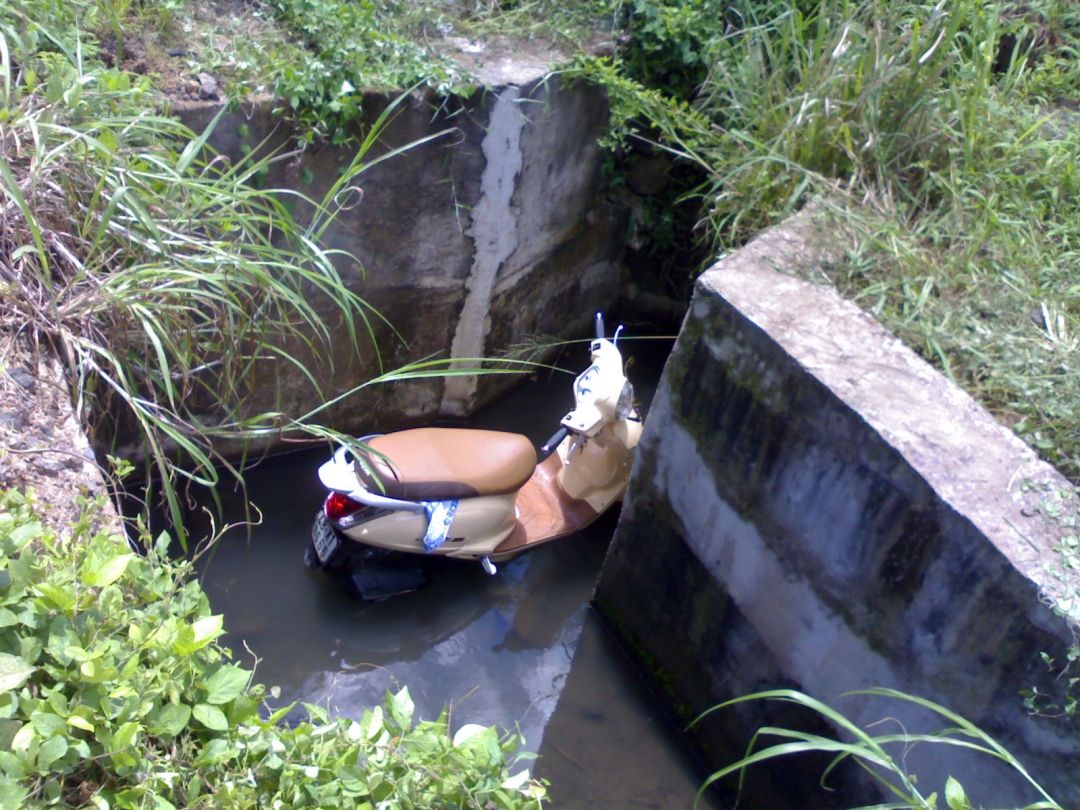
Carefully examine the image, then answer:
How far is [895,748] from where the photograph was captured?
2.20 m

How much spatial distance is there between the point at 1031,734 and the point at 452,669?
188 centimetres

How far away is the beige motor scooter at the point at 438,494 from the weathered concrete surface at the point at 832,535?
39 centimetres

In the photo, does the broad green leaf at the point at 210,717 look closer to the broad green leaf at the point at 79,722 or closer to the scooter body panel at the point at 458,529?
the broad green leaf at the point at 79,722

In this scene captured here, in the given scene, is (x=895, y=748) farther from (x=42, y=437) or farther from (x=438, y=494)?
(x=42, y=437)

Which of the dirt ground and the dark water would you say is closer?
the dirt ground

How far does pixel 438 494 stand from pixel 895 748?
5.41 ft

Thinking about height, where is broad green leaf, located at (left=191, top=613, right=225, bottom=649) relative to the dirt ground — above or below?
above

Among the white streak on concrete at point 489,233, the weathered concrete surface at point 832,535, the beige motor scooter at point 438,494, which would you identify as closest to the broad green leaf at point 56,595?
the beige motor scooter at point 438,494

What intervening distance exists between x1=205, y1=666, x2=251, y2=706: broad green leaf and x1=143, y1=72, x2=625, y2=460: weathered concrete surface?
1.63 metres

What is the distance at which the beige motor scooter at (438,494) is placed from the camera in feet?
9.29

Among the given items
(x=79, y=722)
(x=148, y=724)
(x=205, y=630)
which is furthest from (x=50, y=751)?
(x=205, y=630)

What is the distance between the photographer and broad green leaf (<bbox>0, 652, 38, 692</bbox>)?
1.14 metres

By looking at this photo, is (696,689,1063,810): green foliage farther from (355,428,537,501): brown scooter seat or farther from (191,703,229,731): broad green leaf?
(355,428,537,501): brown scooter seat

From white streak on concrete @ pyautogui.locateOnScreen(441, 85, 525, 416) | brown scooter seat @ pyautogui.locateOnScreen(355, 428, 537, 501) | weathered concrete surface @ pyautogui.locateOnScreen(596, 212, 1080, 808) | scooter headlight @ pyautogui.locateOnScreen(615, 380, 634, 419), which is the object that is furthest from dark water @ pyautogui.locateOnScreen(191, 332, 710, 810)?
white streak on concrete @ pyautogui.locateOnScreen(441, 85, 525, 416)
